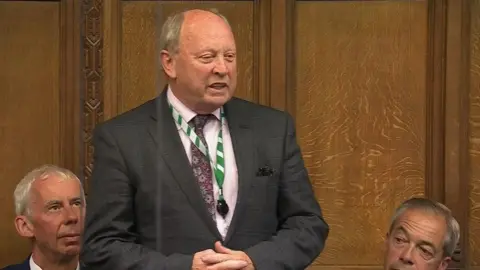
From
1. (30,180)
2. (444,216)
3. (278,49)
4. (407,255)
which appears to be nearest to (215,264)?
(407,255)

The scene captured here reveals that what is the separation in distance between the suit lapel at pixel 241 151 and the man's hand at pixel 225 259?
2.2 inches

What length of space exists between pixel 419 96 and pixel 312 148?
37cm

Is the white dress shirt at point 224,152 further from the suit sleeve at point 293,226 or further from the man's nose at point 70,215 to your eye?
the man's nose at point 70,215

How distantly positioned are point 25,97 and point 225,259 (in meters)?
1.20

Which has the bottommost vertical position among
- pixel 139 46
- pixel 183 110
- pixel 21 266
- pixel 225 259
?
pixel 21 266

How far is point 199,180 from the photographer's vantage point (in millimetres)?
2625

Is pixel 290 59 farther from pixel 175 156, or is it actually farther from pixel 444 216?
pixel 175 156

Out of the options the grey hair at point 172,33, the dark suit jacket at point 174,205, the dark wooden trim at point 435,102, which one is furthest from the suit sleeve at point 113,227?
the dark wooden trim at point 435,102

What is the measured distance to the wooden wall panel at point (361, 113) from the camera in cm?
345

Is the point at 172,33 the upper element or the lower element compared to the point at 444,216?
upper

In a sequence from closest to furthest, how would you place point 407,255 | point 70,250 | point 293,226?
1. point 293,226
2. point 407,255
3. point 70,250

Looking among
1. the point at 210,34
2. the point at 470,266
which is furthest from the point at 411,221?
the point at 210,34

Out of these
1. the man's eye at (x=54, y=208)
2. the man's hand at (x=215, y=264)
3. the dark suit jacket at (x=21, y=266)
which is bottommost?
the dark suit jacket at (x=21, y=266)

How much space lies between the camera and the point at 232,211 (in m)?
2.63
